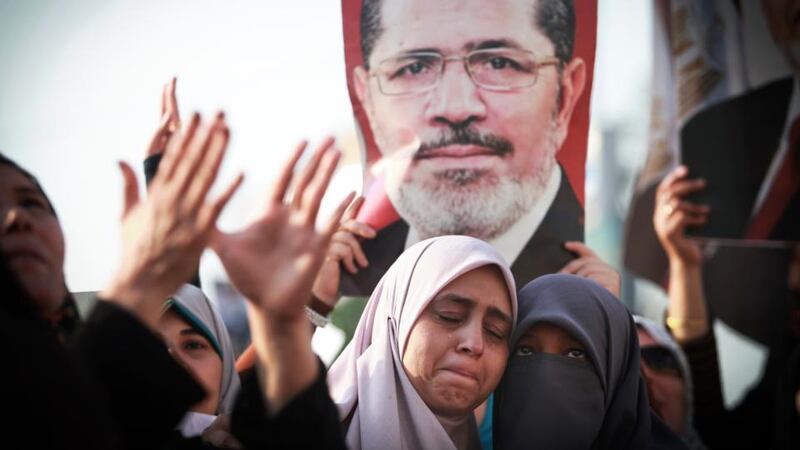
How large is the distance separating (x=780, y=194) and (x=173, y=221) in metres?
2.38

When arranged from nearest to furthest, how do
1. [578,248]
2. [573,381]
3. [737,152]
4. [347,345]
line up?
[573,381] < [347,345] < [578,248] < [737,152]

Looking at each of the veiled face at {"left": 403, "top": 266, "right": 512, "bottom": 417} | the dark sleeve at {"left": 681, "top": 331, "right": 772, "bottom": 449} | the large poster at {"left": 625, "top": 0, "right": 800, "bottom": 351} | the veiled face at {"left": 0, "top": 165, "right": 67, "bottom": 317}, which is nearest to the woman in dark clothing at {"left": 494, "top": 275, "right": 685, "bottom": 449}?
the veiled face at {"left": 403, "top": 266, "right": 512, "bottom": 417}

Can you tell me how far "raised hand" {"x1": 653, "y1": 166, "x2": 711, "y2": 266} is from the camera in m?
2.88

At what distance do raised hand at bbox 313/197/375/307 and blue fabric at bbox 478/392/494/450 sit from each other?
2.02 ft

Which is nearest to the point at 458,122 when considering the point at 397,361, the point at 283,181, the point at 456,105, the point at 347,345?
the point at 456,105

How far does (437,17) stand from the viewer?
8.93 feet

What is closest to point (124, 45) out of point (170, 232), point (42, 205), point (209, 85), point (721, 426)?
point (209, 85)

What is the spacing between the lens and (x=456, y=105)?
8.86ft

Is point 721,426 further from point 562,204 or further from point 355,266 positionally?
point 355,266

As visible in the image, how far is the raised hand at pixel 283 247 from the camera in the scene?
4.75 feet

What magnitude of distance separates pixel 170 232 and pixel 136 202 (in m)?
0.11

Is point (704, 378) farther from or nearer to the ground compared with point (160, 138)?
nearer to the ground

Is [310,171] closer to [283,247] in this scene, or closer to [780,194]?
[283,247]

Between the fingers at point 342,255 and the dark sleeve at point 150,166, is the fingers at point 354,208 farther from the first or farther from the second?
the dark sleeve at point 150,166
